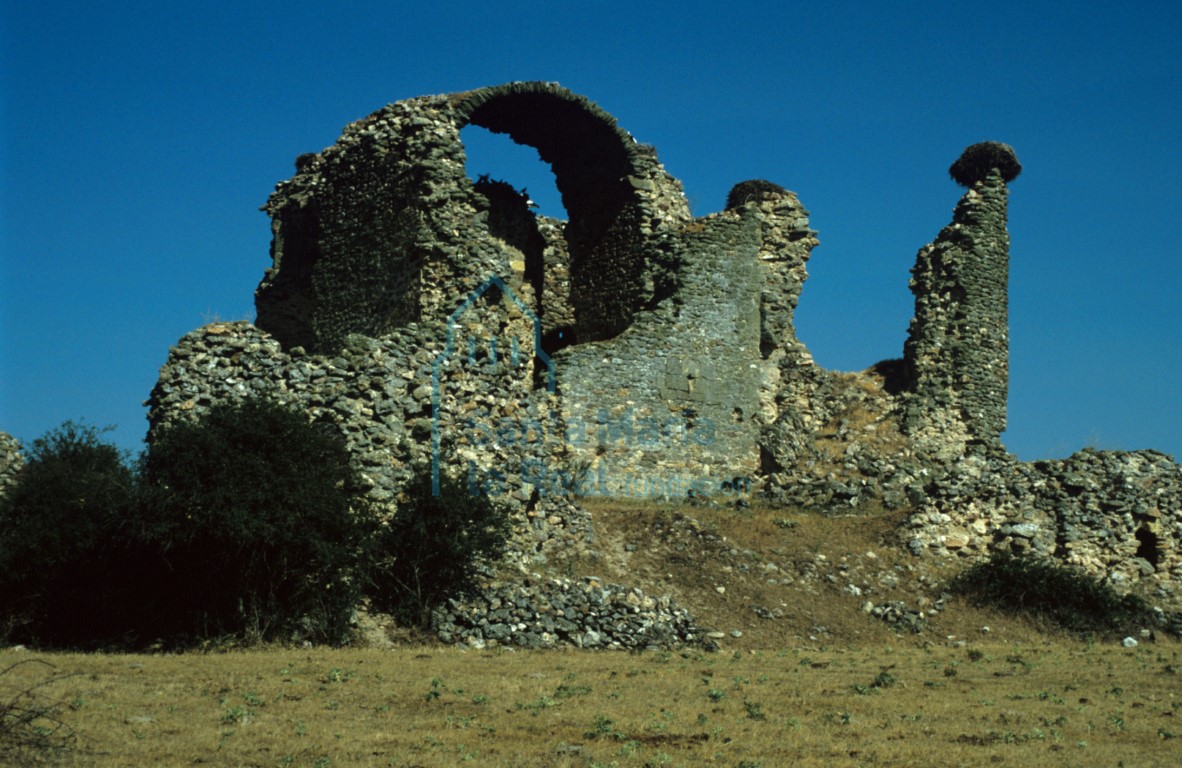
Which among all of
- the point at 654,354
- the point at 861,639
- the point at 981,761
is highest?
the point at 654,354

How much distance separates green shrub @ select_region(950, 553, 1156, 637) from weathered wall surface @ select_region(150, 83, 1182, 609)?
1.14 meters

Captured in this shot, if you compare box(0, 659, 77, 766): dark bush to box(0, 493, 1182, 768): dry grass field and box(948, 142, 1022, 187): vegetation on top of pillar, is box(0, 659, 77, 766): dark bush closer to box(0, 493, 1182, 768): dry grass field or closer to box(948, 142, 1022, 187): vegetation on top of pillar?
box(0, 493, 1182, 768): dry grass field

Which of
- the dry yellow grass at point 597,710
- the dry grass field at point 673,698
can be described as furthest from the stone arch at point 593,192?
the dry yellow grass at point 597,710

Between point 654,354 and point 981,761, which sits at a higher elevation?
point 654,354

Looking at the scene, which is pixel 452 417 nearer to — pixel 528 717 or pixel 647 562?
pixel 647 562

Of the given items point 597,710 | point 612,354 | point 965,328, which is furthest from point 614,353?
point 597,710

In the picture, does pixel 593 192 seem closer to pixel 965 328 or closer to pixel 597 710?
pixel 965 328

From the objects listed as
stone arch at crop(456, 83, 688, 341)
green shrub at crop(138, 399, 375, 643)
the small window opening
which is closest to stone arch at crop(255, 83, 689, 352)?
stone arch at crop(456, 83, 688, 341)

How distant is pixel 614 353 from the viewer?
87.7ft

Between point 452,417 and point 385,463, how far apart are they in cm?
154

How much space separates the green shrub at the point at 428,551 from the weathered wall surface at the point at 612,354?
51 cm

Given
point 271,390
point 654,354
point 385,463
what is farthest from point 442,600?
point 654,354

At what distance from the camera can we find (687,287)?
28.0m

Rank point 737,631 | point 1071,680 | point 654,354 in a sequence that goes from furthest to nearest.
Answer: point 654,354 → point 737,631 → point 1071,680
